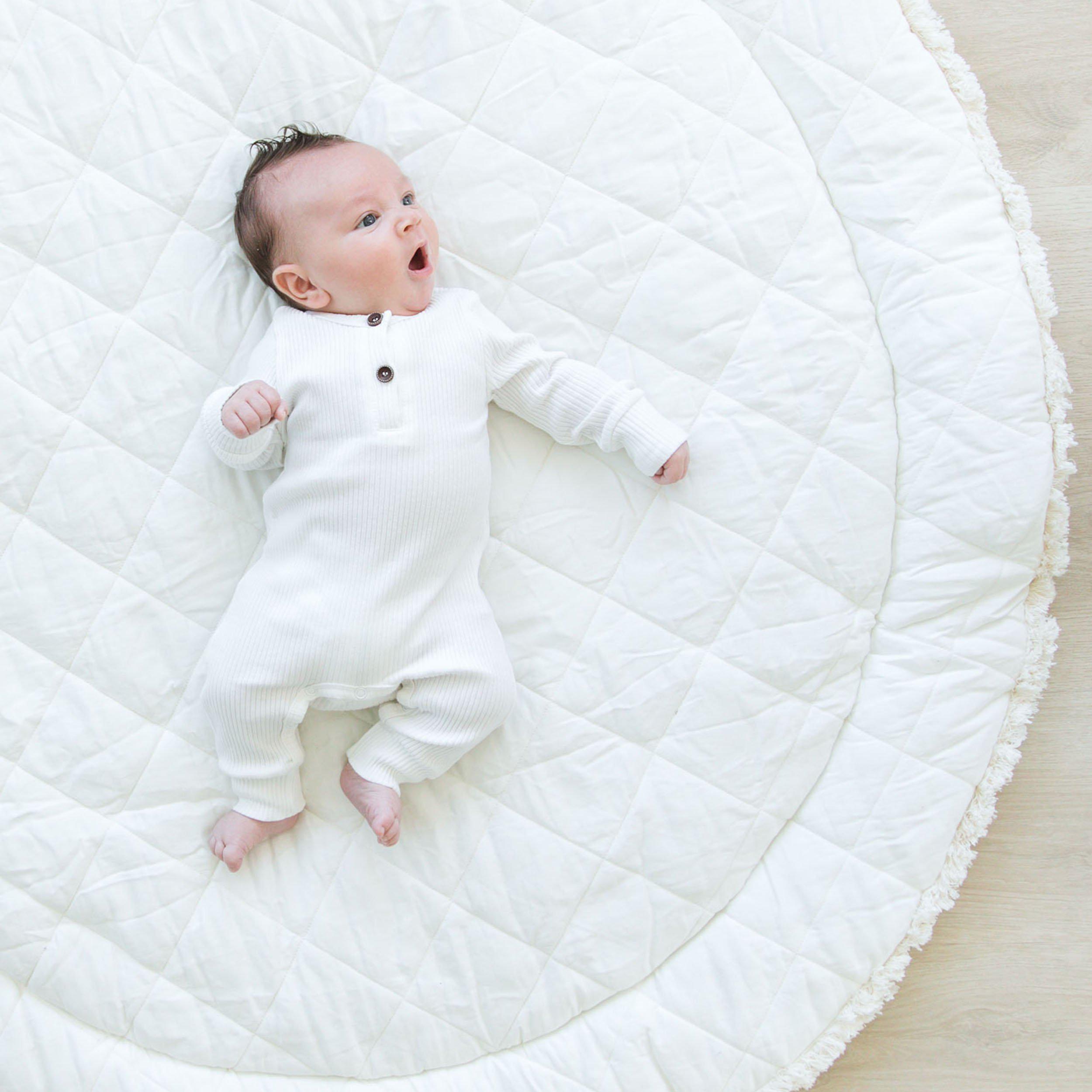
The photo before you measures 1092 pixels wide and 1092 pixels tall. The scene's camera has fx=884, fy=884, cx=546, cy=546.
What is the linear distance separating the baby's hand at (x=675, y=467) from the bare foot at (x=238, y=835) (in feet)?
1.75

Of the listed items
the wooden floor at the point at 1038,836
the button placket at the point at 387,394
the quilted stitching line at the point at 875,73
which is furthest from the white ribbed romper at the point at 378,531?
the wooden floor at the point at 1038,836

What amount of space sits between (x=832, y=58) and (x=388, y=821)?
37.4 inches

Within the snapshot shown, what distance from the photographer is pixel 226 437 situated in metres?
0.89

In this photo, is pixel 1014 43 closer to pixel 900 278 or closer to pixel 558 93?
pixel 900 278

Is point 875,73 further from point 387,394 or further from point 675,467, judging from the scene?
point 387,394

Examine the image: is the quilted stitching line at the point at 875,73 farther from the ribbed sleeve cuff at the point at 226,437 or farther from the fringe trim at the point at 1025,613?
the ribbed sleeve cuff at the point at 226,437

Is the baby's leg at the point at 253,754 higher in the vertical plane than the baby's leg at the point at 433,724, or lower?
lower

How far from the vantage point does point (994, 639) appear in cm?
99

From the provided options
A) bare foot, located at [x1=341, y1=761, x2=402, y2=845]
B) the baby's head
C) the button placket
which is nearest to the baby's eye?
the baby's head

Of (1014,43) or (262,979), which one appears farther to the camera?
(1014,43)

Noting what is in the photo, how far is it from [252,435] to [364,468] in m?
0.11

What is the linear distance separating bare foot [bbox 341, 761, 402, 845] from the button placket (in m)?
0.37

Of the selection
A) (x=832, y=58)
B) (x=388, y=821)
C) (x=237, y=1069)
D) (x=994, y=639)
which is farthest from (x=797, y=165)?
(x=237, y=1069)

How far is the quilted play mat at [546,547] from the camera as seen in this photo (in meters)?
0.95
